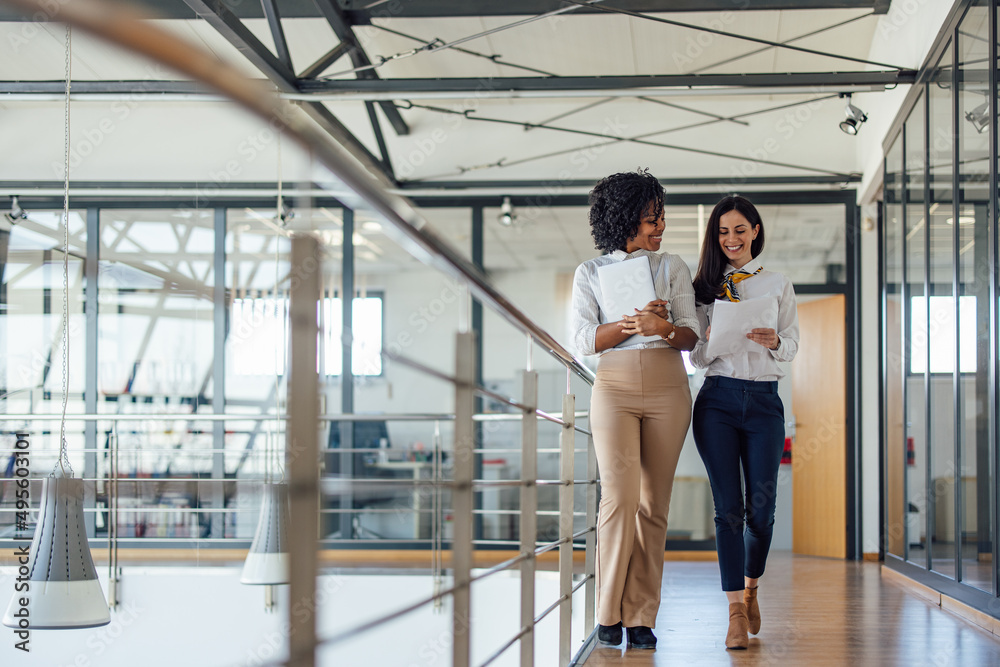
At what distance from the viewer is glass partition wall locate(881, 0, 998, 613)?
3.09m

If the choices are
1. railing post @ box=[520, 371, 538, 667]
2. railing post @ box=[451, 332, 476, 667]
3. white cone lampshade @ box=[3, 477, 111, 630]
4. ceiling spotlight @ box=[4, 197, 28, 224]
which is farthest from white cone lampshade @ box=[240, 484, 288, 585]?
ceiling spotlight @ box=[4, 197, 28, 224]

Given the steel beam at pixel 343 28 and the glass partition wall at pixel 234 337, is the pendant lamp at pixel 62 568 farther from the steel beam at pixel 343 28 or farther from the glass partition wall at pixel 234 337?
the glass partition wall at pixel 234 337

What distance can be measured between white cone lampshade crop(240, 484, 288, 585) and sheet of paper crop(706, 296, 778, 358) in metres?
2.33

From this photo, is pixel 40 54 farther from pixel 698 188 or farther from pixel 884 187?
pixel 884 187

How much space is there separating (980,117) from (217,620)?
207 inches

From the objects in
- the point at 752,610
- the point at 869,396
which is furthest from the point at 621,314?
the point at 869,396

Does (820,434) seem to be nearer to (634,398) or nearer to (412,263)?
(412,263)

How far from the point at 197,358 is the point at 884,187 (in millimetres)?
4766

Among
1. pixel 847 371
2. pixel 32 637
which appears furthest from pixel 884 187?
pixel 32 637

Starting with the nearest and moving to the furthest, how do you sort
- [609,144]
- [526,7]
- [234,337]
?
[526,7]
[609,144]
[234,337]

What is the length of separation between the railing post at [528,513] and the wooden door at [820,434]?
4696 mm

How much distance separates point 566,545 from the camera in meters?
2.20

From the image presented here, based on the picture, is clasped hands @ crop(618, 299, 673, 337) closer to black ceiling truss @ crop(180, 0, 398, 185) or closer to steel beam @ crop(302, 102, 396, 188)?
black ceiling truss @ crop(180, 0, 398, 185)

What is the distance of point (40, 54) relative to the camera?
5.29 m
